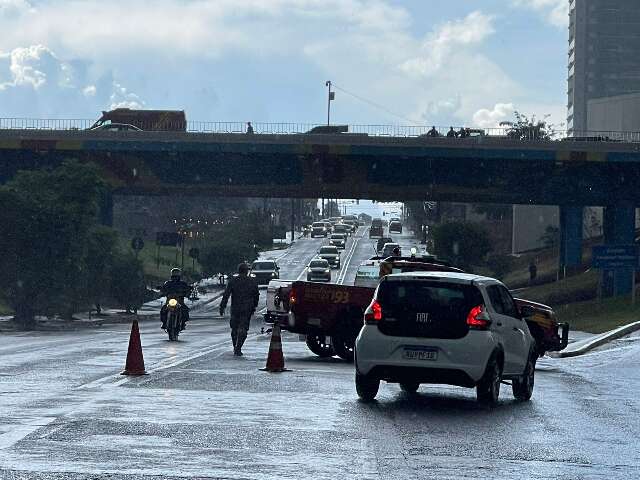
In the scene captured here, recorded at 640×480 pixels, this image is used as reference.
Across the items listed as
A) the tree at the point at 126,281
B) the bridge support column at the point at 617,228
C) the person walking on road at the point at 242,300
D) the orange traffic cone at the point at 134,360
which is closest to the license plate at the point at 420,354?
the orange traffic cone at the point at 134,360

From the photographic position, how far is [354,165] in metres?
79.6

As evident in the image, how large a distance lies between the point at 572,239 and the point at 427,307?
74550 millimetres

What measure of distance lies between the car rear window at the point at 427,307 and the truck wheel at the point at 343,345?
851cm

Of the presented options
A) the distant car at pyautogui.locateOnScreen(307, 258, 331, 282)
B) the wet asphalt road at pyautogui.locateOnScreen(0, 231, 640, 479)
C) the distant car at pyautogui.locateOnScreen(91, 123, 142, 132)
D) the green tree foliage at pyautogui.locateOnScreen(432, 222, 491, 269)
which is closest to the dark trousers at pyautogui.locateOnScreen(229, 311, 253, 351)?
the wet asphalt road at pyautogui.locateOnScreen(0, 231, 640, 479)

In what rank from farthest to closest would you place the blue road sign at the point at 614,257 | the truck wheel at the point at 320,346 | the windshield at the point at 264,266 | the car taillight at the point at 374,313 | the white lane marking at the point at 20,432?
1. the windshield at the point at 264,266
2. the blue road sign at the point at 614,257
3. the truck wheel at the point at 320,346
4. the car taillight at the point at 374,313
5. the white lane marking at the point at 20,432

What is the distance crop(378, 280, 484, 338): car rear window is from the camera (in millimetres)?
16531

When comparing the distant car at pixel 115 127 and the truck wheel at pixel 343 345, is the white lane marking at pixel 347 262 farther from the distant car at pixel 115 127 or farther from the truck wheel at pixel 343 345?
the truck wheel at pixel 343 345

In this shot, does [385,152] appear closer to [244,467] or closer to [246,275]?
[246,275]

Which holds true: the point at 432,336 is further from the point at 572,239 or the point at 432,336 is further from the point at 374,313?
the point at 572,239

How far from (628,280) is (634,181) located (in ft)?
21.6

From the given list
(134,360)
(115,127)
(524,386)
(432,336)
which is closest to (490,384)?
(432,336)

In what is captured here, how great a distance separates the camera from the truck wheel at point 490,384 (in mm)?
16672

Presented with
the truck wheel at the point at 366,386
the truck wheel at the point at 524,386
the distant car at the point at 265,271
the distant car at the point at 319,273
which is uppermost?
the truck wheel at the point at 366,386

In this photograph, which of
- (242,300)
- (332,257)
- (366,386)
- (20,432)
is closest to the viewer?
(20,432)
